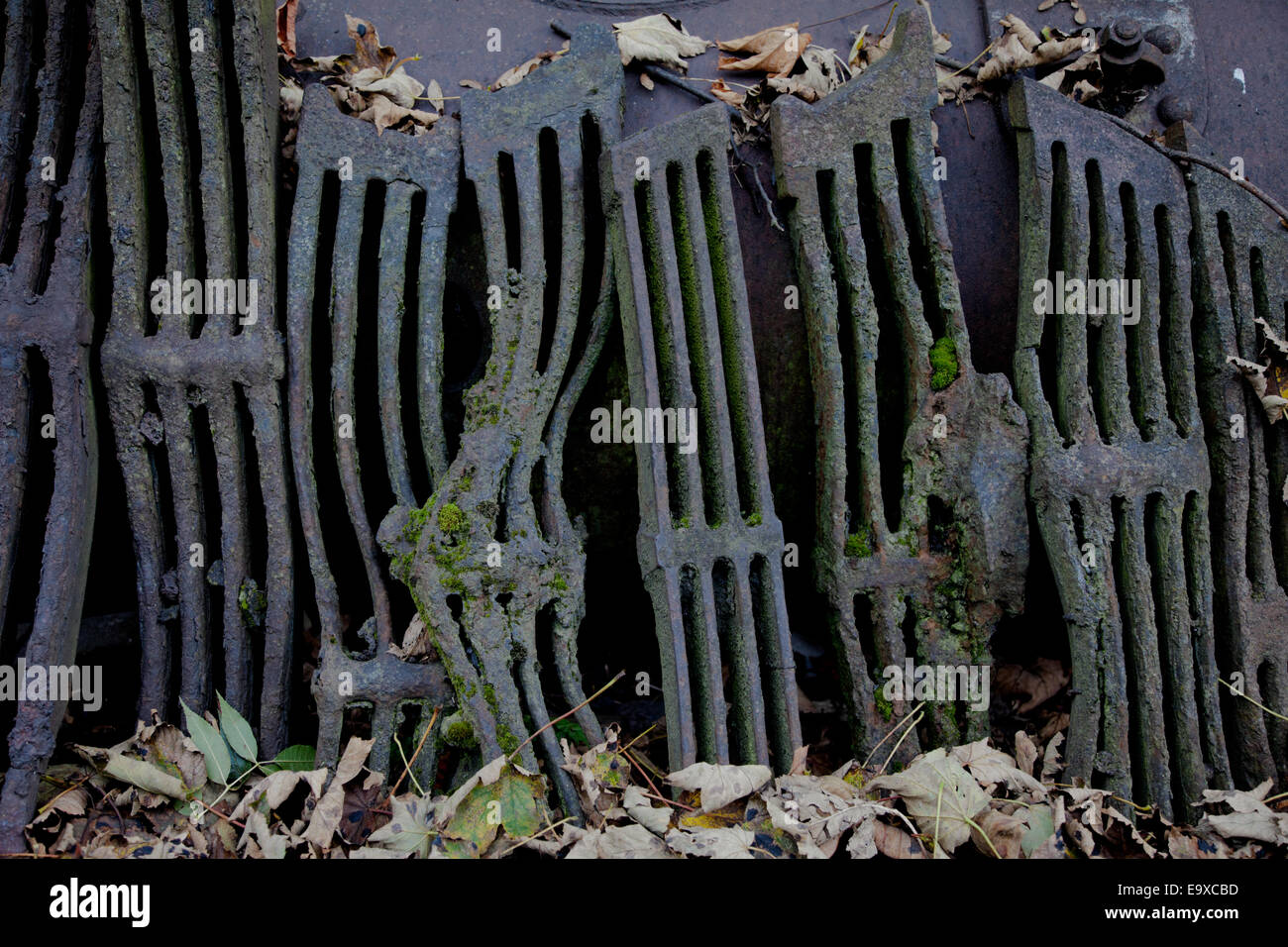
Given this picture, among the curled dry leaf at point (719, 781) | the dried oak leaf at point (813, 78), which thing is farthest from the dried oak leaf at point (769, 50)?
the curled dry leaf at point (719, 781)

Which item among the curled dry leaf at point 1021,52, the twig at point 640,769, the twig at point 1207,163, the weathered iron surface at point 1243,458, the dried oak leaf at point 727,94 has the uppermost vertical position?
the curled dry leaf at point 1021,52

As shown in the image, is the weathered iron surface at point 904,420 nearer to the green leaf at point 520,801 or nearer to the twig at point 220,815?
the green leaf at point 520,801

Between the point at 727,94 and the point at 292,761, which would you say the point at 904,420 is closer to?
the point at 727,94

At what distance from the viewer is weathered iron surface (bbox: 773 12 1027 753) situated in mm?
2588

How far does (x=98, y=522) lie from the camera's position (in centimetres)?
285

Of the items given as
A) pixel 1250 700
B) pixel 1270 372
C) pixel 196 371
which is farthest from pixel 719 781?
pixel 1270 372

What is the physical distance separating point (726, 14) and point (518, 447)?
5.24ft

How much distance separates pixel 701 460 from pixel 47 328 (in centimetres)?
176

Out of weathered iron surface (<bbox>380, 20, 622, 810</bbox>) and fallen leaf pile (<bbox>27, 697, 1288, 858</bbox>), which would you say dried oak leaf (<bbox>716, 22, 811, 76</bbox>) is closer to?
weathered iron surface (<bbox>380, 20, 622, 810</bbox>)

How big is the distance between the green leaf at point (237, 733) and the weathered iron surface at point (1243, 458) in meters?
2.65

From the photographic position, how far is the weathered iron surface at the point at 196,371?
2.55 metres

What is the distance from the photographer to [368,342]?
2.84 m

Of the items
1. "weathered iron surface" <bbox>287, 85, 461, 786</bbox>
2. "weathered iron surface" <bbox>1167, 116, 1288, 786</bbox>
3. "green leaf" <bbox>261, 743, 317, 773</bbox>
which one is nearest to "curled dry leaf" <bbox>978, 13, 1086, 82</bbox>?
"weathered iron surface" <bbox>1167, 116, 1288, 786</bbox>
